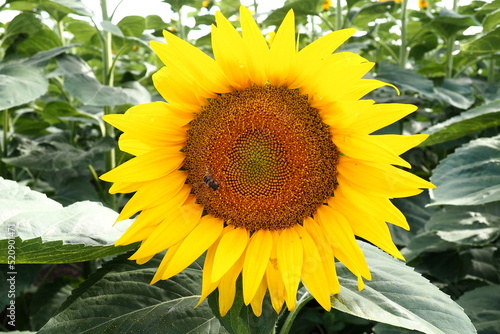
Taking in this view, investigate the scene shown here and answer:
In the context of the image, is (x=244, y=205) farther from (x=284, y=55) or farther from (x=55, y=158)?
(x=55, y=158)

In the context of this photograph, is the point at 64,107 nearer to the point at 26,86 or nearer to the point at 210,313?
the point at 26,86

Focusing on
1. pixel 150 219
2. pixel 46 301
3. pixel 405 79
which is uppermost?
pixel 150 219

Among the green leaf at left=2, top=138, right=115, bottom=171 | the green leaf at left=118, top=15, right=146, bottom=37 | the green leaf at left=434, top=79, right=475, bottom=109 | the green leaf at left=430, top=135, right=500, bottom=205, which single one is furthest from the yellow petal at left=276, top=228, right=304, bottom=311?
the green leaf at left=118, top=15, right=146, bottom=37

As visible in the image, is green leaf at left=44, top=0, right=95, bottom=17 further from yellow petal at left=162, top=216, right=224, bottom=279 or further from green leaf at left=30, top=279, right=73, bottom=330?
yellow petal at left=162, top=216, right=224, bottom=279

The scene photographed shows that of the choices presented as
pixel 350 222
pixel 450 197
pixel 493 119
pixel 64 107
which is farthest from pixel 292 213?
pixel 64 107

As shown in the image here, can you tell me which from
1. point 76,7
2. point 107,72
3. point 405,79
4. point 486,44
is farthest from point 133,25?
point 486,44

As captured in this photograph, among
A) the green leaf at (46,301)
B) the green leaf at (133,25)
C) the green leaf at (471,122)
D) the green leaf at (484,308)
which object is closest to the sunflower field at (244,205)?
the green leaf at (471,122)
